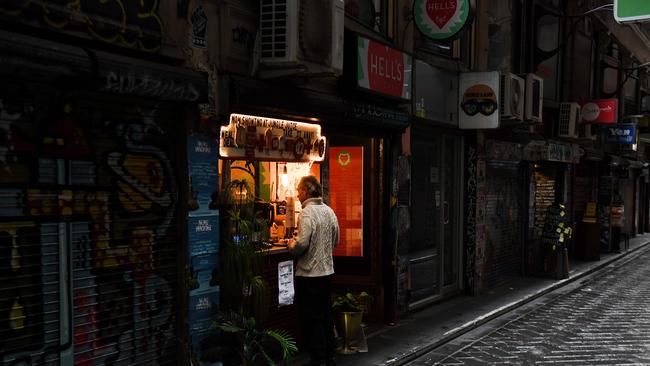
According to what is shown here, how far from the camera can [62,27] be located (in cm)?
459

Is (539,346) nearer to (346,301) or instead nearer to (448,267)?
(346,301)

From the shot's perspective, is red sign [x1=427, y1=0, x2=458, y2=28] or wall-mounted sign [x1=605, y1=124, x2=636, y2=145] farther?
wall-mounted sign [x1=605, y1=124, x2=636, y2=145]

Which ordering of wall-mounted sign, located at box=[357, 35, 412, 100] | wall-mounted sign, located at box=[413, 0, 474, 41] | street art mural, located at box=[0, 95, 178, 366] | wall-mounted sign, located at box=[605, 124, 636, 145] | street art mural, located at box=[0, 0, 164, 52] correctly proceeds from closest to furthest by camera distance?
street art mural, located at box=[0, 0, 164, 52]
street art mural, located at box=[0, 95, 178, 366]
wall-mounted sign, located at box=[357, 35, 412, 100]
wall-mounted sign, located at box=[413, 0, 474, 41]
wall-mounted sign, located at box=[605, 124, 636, 145]

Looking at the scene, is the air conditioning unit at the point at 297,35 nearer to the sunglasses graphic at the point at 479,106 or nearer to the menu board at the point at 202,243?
the menu board at the point at 202,243

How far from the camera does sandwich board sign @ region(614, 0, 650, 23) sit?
6473 millimetres

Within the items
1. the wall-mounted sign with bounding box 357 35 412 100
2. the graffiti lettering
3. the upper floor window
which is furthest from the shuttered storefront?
the graffiti lettering

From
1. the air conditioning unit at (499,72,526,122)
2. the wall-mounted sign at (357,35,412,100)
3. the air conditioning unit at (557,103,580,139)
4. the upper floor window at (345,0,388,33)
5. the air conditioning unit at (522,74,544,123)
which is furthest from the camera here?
the air conditioning unit at (557,103,580,139)

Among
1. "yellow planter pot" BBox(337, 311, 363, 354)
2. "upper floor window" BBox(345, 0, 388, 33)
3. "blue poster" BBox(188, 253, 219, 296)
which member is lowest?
"yellow planter pot" BBox(337, 311, 363, 354)

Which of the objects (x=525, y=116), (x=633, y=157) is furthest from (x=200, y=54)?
(x=633, y=157)

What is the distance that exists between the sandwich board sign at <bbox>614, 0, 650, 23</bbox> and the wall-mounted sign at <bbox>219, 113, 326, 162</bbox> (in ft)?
12.4

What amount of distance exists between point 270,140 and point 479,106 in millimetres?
5619

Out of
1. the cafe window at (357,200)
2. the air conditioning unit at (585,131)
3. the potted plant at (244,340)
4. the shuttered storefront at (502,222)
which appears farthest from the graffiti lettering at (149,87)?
the air conditioning unit at (585,131)

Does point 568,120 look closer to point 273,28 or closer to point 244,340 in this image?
point 273,28

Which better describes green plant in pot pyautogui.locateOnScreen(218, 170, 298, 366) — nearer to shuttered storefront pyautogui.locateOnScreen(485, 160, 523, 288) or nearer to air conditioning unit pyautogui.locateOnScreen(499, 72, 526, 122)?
air conditioning unit pyautogui.locateOnScreen(499, 72, 526, 122)
